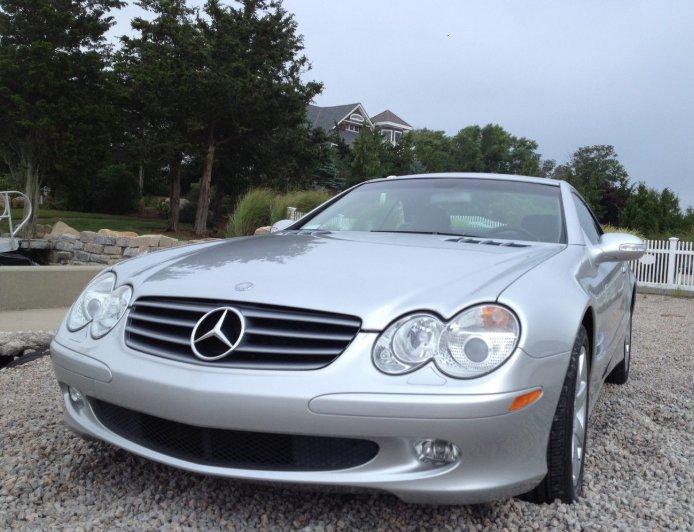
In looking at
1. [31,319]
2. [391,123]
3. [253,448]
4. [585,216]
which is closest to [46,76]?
[31,319]

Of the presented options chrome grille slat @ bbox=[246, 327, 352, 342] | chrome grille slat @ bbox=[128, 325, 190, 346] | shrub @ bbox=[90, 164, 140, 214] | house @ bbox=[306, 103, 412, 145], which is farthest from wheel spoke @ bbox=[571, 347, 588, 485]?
house @ bbox=[306, 103, 412, 145]

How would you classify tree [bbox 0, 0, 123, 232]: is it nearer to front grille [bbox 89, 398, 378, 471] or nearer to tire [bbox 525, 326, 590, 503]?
front grille [bbox 89, 398, 378, 471]

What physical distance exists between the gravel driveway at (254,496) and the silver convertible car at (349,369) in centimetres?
21

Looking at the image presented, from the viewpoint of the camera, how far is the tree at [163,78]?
73.8 feet

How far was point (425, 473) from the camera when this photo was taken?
6.47 ft

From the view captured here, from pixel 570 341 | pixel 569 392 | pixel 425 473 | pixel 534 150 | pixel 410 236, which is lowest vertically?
pixel 425 473

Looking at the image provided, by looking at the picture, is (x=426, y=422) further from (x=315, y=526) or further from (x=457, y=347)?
(x=315, y=526)

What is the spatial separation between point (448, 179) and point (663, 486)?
1.95 meters

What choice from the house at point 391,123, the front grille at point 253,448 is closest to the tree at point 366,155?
the house at point 391,123

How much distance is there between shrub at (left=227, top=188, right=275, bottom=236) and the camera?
41.9 ft

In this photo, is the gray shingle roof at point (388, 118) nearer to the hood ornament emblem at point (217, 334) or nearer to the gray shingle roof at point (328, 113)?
the gray shingle roof at point (328, 113)

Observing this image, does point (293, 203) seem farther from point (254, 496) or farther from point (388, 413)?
point (388, 413)

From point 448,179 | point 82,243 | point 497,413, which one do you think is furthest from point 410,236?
point 82,243

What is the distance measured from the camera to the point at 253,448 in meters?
2.07
